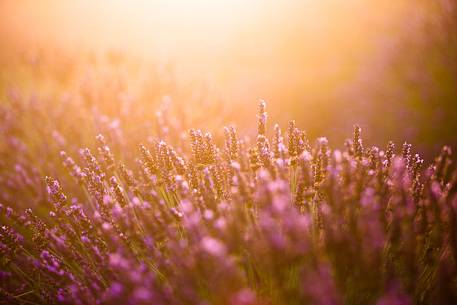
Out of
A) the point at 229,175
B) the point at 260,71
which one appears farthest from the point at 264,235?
the point at 260,71


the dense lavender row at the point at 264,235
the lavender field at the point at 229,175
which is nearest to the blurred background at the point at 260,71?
the lavender field at the point at 229,175

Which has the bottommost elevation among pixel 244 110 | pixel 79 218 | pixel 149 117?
pixel 79 218

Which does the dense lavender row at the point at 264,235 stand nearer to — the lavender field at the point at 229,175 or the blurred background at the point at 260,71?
the lavender field at the point at 229,175

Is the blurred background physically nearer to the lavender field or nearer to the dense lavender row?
the lavender field

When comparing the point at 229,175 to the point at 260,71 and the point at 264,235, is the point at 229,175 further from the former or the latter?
the point at 260,71

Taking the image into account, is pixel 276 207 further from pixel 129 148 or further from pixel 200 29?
pixel 200 29

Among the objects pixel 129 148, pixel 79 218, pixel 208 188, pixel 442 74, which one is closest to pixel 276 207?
pixel 208 188
